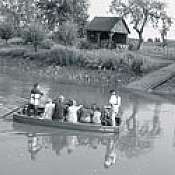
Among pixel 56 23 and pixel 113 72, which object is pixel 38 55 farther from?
pixel 56 23

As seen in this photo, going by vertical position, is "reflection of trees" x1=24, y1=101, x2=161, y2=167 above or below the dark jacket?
below

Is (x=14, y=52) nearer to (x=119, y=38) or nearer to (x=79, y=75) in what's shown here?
(x=79, y=75)

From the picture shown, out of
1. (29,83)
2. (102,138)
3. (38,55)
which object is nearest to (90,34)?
(38,55)

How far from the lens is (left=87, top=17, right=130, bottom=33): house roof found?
69938mm

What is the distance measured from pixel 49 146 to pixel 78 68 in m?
34.2

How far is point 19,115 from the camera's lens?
24016 millimetres

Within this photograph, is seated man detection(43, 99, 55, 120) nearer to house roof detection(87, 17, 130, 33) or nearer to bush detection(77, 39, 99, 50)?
bush detection(77, 39, 99, 50)

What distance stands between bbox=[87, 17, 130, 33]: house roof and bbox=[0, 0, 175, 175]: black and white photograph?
0.20 m

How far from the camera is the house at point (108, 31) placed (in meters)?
70.2

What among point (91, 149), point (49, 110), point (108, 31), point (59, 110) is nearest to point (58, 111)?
point (59, 110)

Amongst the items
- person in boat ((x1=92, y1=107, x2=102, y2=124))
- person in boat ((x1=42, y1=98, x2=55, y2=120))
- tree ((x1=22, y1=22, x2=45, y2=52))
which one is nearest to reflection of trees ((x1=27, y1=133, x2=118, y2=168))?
person in boat ((x1=92, y1=107, x2=102, y2=124))

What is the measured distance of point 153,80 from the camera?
48.0m

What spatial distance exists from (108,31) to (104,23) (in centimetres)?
268

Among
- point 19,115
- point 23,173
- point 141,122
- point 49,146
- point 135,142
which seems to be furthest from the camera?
point 141,122
